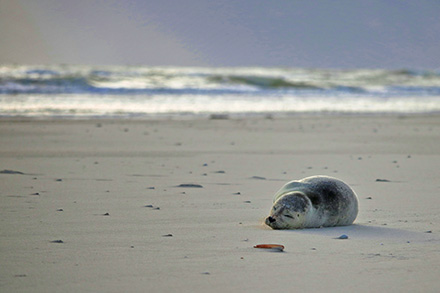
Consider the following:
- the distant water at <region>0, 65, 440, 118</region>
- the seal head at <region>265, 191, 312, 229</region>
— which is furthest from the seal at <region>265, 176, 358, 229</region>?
the distant water at <region>0, 65, 440, 118</region>

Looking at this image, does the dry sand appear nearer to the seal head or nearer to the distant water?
the seal head

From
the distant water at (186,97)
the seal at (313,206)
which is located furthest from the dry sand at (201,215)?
the distant water at (186,97)

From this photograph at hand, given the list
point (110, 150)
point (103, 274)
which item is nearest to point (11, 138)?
point (110, 150)

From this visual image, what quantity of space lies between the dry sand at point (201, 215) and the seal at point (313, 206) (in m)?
0.10

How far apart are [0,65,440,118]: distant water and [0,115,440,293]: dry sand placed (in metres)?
5.87

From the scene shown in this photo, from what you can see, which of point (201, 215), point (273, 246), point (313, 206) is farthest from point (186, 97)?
point (273, 246)

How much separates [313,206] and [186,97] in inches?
735

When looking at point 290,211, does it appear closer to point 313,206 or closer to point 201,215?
point 313,206

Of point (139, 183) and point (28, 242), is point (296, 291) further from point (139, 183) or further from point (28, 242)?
point (139, 183)

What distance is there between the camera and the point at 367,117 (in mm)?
16766

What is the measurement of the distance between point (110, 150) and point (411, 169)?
14.5ft

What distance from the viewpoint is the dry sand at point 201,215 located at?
12.1ft

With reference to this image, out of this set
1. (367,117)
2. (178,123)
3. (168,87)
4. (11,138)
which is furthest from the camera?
(168,87)

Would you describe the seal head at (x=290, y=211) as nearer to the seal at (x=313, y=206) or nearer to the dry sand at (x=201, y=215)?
the seal at (x=313, y=206)
